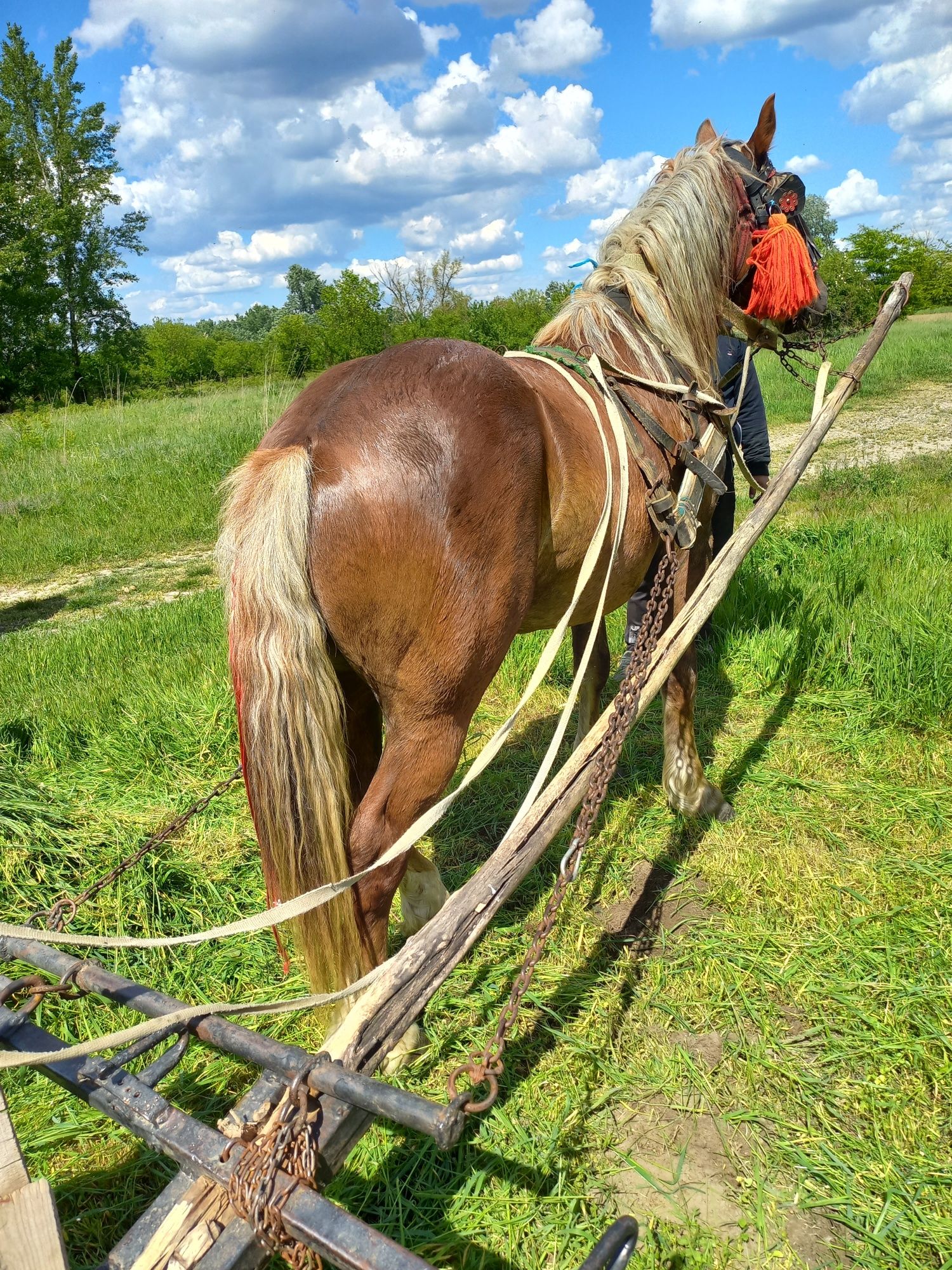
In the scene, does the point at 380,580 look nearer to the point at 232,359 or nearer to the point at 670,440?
the point at 670,440

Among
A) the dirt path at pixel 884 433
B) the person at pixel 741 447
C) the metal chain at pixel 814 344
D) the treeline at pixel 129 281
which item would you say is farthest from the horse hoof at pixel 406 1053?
the treeline at pixel 129 281

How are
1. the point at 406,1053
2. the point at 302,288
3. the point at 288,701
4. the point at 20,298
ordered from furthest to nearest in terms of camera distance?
the point at 302,288
the point at 20,298
the point at 406,1053
the point at 288,701

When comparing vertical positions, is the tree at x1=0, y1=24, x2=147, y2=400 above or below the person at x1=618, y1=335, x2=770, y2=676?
above

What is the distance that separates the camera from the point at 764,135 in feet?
10.9

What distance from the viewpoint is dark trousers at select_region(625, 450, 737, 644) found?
3788mm

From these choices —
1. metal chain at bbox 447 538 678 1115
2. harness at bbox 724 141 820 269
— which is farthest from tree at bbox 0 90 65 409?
metal chain at bbox 447 538 678 1115

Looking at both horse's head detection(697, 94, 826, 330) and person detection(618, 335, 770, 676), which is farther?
person detection(618, 335, 770, 676)

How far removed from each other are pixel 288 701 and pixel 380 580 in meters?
0.37

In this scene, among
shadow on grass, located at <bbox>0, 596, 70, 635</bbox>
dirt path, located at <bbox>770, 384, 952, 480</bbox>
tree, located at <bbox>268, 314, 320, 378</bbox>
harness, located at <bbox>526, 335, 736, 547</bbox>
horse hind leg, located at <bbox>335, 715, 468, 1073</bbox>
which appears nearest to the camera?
horse hind leg, located at <bbox>335, 715, 468, 1073</bbox>

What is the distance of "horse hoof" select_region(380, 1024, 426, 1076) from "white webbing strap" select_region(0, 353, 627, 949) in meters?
0.60

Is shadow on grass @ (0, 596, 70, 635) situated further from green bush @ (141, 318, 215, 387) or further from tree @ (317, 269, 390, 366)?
green bush @ (141, 318, 215, 387)

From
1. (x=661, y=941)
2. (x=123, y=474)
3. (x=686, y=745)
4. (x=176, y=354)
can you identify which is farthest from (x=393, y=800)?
(x=176, y=354)

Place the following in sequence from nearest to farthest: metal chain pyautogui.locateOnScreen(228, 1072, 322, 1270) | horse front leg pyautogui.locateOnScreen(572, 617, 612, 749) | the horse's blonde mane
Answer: metal chain pyautogui.locateOnScreen(228, 1072, 322, 1270) < the horse's blonde mane < horse front leg pyautogui.locateOnScreen(572, 617, 612, 749)

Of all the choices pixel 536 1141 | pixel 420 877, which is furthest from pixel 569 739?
pixel 536 1141
